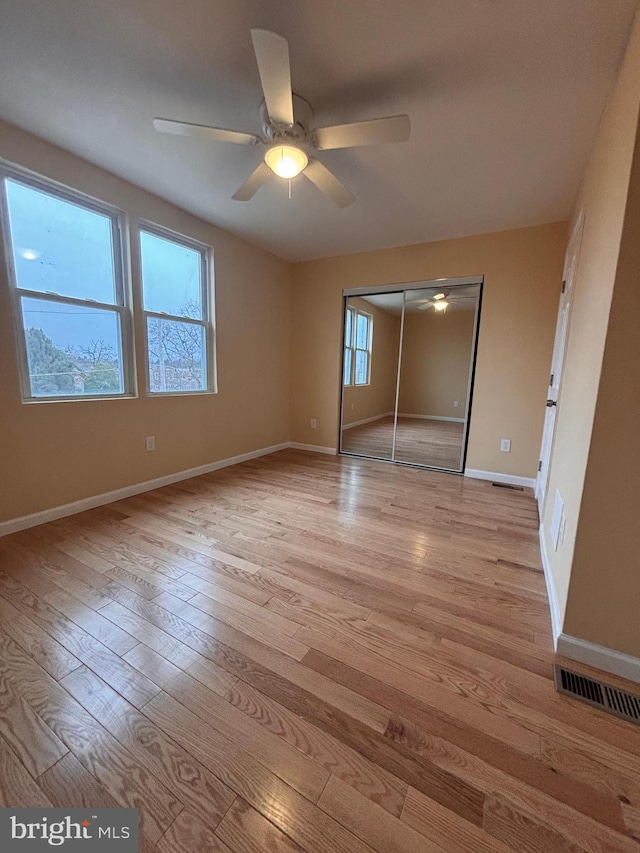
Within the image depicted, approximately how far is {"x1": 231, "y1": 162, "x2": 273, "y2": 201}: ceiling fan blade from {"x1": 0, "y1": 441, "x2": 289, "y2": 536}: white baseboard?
2.44m

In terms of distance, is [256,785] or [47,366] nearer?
[256,785]

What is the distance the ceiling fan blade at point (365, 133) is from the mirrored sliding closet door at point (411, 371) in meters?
2.25

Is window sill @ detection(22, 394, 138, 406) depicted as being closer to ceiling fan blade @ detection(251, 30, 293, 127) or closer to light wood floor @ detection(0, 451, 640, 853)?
light wood floor @ detection(0, 451, 640, 853)

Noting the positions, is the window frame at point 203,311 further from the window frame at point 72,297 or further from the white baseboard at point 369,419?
the white baseboard at point 369,419

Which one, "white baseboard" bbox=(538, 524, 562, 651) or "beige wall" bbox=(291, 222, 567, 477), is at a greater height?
"beige wall" bbox=(291, 222, 567, 477)

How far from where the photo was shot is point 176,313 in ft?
10.4

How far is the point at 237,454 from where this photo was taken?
4016 millimetres

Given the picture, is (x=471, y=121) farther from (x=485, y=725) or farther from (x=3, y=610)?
(x=3, y=610)

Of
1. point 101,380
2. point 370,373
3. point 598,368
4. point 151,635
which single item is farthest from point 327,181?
point 370,373

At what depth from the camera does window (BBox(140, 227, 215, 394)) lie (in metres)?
2.93

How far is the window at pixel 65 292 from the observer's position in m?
2.16

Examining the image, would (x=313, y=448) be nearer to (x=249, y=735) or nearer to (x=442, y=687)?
(x=442, y=687)

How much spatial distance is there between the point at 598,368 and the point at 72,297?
10.4 feet

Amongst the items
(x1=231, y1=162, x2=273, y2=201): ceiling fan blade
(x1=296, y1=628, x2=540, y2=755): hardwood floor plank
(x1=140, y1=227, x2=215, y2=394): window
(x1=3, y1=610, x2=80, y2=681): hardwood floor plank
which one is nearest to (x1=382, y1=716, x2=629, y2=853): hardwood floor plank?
(x1=296, y1=628, x2=540, y2=755): hardwood floor plank
